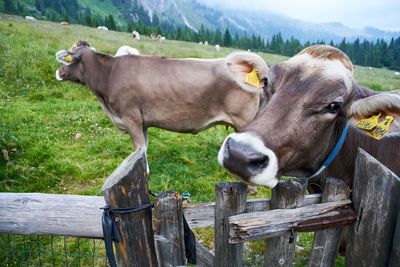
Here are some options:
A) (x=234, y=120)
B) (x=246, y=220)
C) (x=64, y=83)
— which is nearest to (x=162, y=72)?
(x=234, y=120)

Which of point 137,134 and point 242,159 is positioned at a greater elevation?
point 242,159

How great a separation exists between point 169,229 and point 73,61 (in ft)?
18.0

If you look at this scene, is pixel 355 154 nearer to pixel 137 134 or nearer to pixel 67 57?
pixel 137 134

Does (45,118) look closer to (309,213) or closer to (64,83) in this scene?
(64,83)

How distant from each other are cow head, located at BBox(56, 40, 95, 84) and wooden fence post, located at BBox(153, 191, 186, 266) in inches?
206

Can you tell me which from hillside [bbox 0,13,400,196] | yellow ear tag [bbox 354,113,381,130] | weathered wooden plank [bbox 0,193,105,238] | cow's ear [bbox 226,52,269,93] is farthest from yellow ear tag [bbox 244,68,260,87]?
hillside [bbox 0,13,400,196]

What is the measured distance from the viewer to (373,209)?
1581 millimetres

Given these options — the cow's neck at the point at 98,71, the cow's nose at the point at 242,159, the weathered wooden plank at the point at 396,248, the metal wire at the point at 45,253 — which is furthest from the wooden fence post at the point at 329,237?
the cow's neck at the point at 98,71

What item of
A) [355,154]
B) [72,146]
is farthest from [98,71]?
[355,154]

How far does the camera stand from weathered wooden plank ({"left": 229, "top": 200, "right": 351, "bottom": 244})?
1506 millimetres

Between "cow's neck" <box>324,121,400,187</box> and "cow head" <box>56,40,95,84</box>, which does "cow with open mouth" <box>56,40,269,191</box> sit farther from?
"cow's neck" <box>324,121,400,187</box>

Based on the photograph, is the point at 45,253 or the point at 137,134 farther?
the point at 137,134

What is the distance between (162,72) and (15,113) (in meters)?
5.22

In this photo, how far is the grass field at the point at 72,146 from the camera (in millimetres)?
4840
